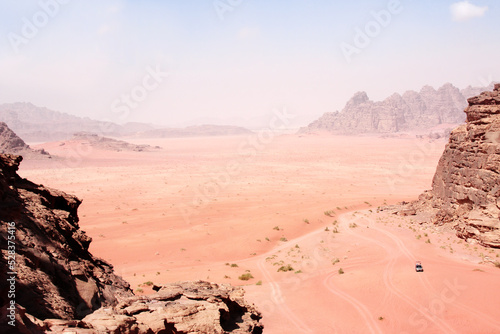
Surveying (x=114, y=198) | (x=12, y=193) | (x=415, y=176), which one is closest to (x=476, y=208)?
(x=12, y=193)

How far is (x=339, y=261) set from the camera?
17859mm

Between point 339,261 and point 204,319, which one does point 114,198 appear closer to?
point 339,261

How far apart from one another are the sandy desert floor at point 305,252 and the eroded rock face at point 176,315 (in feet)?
12.1

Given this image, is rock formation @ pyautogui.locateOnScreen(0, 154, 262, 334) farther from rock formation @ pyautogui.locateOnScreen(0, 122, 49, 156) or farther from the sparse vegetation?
rock formation @ pyautogui.locateOnScreen(0, 122, 49, 156)

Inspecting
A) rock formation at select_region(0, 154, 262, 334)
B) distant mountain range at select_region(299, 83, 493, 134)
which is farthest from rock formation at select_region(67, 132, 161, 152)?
rock formation at select_region(0, 154, 262, 334)

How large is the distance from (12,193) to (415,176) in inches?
2215

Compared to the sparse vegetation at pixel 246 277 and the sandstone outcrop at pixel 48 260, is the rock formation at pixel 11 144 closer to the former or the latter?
the sparse vegetation at pixel 246 277

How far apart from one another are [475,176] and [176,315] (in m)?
18.6

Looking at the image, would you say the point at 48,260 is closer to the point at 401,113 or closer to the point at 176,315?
the point at 176,315

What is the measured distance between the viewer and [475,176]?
19.0 metres

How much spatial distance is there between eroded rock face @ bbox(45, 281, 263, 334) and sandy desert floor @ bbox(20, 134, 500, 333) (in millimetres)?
3701

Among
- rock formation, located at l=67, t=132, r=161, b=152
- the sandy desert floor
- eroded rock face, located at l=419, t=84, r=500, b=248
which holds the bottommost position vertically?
the sandy desert floor

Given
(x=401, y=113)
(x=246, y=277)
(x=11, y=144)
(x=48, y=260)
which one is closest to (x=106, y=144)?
(x=11, y=144)

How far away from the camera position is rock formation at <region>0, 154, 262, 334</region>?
199 inches
